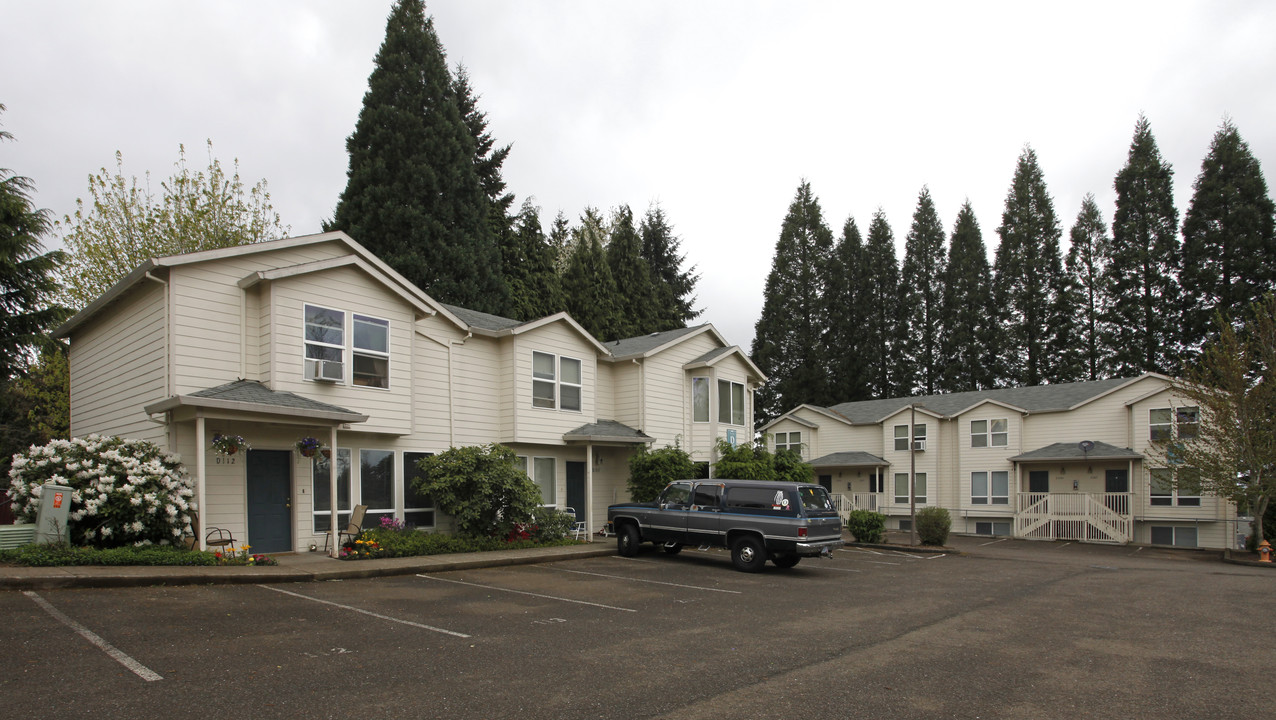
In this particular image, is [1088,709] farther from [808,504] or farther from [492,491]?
[492,491]

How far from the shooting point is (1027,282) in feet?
149

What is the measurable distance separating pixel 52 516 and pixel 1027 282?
4813 centimetres

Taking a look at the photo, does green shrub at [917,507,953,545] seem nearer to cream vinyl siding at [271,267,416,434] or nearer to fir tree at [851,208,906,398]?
cream vinyl siding at [271,267,416,434]

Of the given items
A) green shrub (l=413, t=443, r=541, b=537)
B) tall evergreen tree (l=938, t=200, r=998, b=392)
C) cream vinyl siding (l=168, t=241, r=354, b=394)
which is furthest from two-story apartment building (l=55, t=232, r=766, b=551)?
tall evergreen tree (l=938, t=200, r=998, b=392)

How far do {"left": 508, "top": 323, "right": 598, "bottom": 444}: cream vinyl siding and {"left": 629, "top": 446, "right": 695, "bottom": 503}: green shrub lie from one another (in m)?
1.84

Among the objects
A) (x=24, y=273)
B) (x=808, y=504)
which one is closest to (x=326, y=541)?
(x=808, y=504)

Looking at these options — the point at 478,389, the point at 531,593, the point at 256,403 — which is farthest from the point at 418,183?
the point at 531,593

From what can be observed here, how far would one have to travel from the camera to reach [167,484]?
12273 mm

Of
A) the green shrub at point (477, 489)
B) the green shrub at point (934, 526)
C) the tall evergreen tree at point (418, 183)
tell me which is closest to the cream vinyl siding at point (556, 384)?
the green shrub at point (477, 489)

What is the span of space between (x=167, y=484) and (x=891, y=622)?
11.6 metres

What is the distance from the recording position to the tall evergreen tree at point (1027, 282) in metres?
44.8

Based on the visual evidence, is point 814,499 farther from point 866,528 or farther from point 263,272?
point 263,272

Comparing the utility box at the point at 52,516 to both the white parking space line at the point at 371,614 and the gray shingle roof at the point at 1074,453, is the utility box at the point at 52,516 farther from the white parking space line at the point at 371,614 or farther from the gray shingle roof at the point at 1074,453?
the gray shingle roof at the point at 1074,453

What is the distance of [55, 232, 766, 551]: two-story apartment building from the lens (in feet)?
44.1
